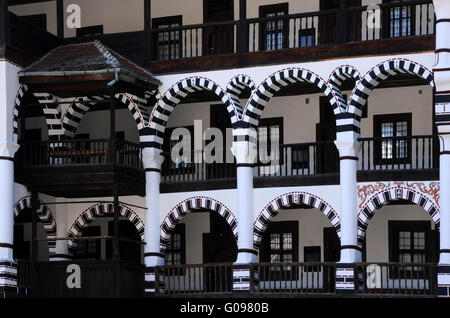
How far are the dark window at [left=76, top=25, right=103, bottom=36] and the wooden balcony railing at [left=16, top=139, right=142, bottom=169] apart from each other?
2954 mm

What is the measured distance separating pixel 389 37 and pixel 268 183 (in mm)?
4149

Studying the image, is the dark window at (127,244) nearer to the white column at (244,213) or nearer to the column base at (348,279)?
the white column at (244,213)

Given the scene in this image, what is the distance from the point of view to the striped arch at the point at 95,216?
1513 inches

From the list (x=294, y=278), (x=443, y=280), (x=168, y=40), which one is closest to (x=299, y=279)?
Answer: (x=294, y=278)

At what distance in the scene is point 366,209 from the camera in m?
36.5

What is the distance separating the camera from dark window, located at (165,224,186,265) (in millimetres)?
39844

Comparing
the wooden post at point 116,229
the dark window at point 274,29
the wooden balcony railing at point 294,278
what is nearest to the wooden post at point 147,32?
the dark window at point 274,29

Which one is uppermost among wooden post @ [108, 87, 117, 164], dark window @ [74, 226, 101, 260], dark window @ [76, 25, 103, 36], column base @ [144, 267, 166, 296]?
dark window @ [76, 25, 103, 36]

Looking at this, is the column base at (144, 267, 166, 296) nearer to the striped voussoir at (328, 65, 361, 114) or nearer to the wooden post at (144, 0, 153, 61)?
the wooden post at (144, 0, 153, 61)

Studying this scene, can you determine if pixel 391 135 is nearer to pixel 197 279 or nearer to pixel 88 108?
pixel 197 279

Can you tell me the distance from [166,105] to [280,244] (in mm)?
4235

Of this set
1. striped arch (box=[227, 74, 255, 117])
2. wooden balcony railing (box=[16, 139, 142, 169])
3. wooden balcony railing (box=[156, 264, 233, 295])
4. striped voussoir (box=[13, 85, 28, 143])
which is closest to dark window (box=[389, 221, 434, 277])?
wooden balcony railing (box=[156, 264, 233, 295])

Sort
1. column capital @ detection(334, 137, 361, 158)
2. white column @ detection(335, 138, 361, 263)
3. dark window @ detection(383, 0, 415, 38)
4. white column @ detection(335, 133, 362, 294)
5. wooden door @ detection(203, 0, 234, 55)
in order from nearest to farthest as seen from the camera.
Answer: white column @ detection(335, 133, 362, 294) < white column @ detection(335, 138, 361, 263) < column capital @ detection(334, 137, 361, 158) < dark window @ detection(383, 0, 415, 38) < wooden door @ detection(203, 0, 234, 55)

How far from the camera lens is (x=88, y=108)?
130 ft
